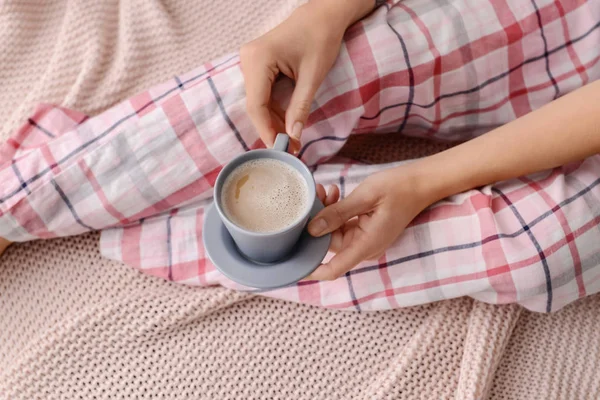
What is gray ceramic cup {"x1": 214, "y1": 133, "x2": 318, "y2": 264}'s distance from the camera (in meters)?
0.56

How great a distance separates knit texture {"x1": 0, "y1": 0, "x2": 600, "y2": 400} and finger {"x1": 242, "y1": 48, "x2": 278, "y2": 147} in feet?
0.81

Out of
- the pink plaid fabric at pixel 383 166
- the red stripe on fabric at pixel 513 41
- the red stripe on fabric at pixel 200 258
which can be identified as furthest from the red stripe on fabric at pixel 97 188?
the red stripe on fabric at pixel 513 41

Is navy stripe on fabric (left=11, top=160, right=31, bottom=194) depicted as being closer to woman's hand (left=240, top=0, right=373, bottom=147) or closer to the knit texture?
the knit texture

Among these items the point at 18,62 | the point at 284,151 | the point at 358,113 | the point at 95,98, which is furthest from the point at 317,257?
the point at 18,62

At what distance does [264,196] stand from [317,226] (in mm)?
79

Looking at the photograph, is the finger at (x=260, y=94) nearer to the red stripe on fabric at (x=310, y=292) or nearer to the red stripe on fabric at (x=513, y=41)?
the red stripe on fabric at (x=310, y=292)

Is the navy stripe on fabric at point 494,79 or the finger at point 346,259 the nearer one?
the finger at point 346,259

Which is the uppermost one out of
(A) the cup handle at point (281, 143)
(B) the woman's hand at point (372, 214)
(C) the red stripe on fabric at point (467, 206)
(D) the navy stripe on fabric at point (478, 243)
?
(A) the cup handle at point (281, 143)

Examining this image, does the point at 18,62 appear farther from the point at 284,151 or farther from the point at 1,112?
the point at 284,151

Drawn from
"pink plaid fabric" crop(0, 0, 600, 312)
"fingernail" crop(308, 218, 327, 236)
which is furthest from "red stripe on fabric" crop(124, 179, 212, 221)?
"fingernail" crop(308, 218, 327, 236)

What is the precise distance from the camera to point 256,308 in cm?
82

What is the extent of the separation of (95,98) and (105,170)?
0.71 ft

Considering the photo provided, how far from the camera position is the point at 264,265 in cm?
65

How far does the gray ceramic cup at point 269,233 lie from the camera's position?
0.56 metres
